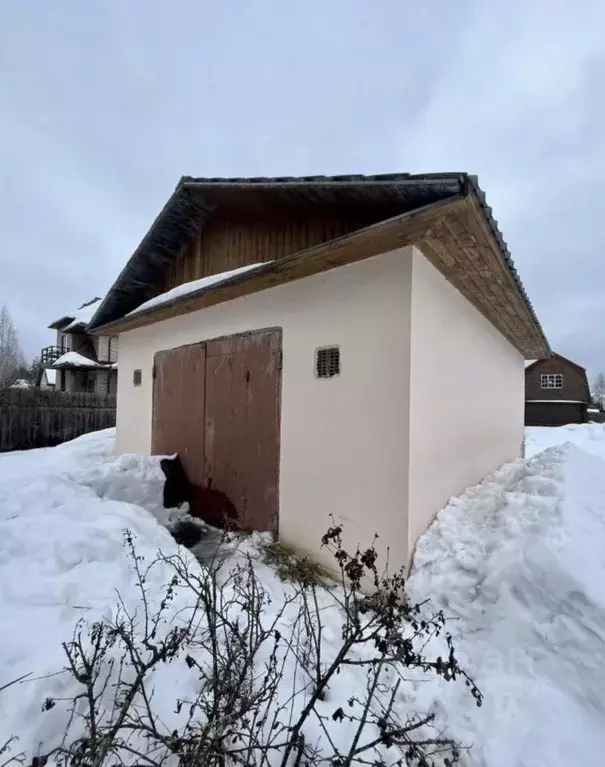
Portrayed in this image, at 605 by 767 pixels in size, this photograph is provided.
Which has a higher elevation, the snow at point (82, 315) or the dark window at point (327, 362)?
the snow at point (82, 315)

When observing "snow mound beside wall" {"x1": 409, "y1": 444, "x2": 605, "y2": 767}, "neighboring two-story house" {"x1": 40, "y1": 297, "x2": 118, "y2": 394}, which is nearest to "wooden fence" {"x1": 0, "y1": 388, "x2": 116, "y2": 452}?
"neighboring two-story house" {"x1": 40, "y1": 297, "x2": 118, "y2": 394}

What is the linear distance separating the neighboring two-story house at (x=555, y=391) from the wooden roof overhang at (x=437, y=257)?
19.5 metres

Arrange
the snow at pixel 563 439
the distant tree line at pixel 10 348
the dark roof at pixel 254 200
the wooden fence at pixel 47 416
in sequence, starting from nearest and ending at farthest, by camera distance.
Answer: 1. the dark roof at pixel 254 200
2. the snow at pixel 563 439
3. the wooden fence at pixel 47 416
4. the distant tree line at pixel 10 348

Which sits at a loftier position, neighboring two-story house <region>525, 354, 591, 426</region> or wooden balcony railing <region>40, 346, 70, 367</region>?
wooden balcony railing <region>40, 346, 70, 367</region>

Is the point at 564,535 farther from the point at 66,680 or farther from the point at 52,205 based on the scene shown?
the point at 52,205

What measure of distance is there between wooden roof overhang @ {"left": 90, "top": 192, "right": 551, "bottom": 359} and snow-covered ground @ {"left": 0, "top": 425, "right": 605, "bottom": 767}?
2273 mm

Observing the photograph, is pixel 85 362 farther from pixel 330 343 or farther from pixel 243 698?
pixel 243 698

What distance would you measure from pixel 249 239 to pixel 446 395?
119 inches

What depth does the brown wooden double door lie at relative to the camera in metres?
4.38

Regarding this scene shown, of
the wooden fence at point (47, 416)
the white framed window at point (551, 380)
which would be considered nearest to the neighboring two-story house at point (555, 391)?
the white framed window at point (551, 380)

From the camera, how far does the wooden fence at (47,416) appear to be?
1090cm

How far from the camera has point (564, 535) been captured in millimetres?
2846

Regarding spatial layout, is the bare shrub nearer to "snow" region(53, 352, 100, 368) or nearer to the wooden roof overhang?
the wooden roof overhang

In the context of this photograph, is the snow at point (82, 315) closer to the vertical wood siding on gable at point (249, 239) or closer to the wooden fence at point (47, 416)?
the wooden fence at point (47, 416)
